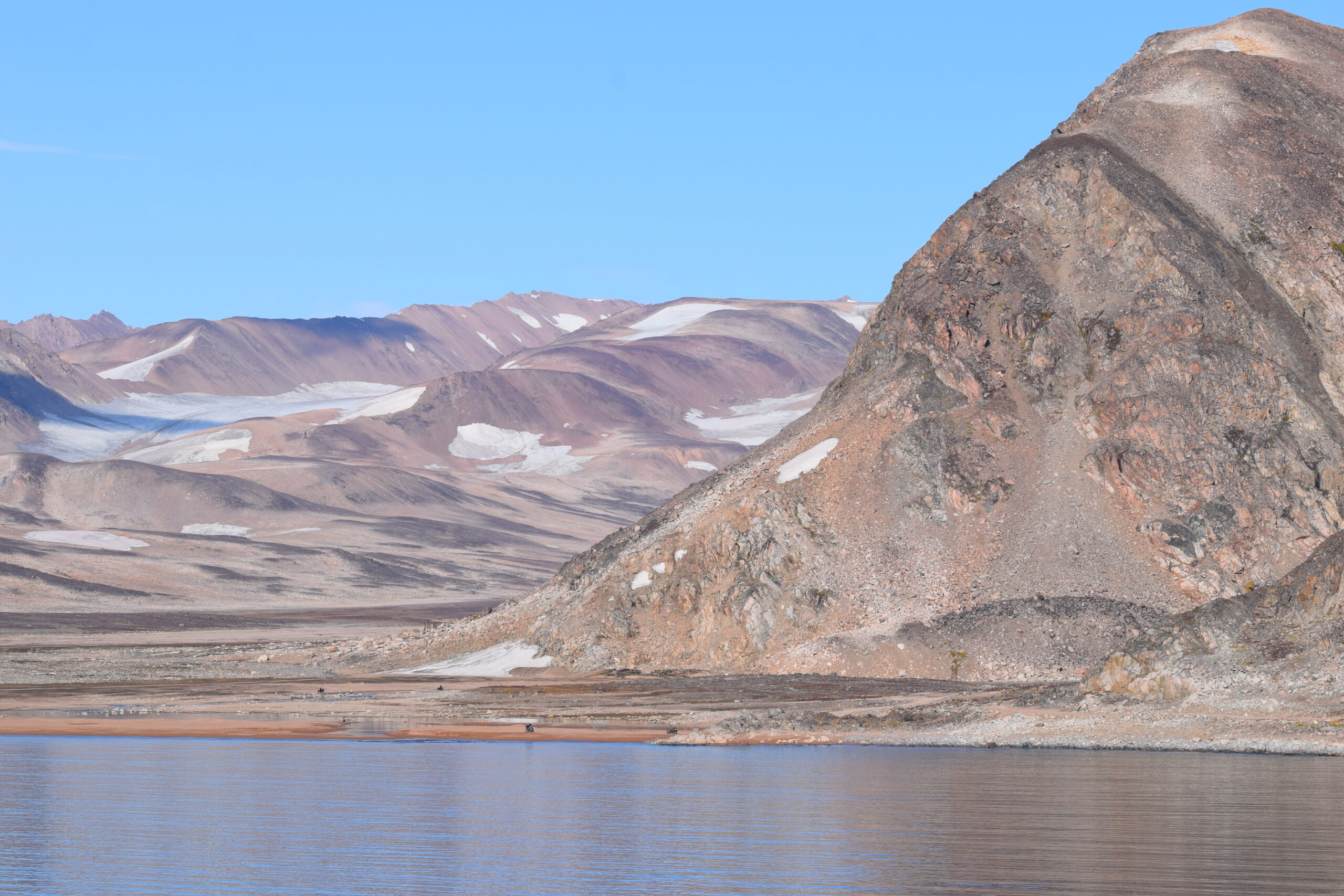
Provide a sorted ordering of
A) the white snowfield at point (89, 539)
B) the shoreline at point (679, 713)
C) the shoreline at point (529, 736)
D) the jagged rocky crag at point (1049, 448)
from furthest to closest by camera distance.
A: the white snowfield at point (89, 539), the jagged rocky crag at point (1049, 448), the shoreline at point (679, 713), the shoreline at point (529, 736)

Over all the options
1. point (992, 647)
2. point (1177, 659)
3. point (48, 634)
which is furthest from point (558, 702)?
point (48, 634)

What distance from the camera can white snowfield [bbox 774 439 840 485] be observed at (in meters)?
80.8

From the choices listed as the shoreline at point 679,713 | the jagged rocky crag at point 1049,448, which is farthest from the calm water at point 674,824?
the jagged rocky crag at point 1049,448

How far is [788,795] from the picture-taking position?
3662cm

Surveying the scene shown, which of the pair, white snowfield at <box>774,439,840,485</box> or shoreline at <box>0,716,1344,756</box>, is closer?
shoreline at <box>0,716,1344,756</box>

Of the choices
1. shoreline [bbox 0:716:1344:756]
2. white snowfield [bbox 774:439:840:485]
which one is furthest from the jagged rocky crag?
shoreline [bbox 0:716:1344:756]

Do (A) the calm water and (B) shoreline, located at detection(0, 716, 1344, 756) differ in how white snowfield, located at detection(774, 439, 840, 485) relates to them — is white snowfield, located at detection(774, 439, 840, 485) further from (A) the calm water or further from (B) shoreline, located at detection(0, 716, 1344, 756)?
(A) the calm water

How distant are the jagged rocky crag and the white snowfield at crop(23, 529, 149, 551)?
10499 centimetres

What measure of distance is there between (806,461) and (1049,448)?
12.0m

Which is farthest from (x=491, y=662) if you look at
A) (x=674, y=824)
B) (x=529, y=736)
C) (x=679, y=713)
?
(x=674, y=824)

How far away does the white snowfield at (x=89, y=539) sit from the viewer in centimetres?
18038

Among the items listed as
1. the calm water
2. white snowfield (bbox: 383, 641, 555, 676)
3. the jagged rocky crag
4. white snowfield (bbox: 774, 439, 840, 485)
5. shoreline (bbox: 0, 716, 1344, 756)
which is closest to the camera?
the calm water

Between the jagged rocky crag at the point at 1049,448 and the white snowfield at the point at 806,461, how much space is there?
0.17 metres

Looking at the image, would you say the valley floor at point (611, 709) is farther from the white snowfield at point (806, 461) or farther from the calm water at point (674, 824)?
the white snowfield at point (806, 461)
